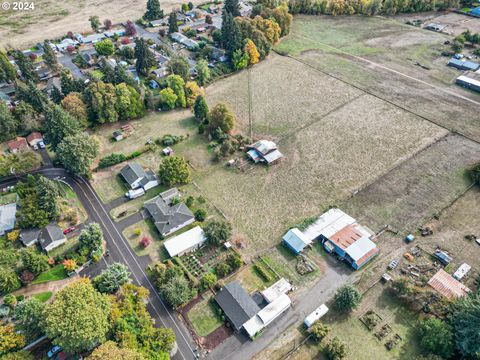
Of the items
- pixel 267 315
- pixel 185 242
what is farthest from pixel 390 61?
Result: pixel 267 315

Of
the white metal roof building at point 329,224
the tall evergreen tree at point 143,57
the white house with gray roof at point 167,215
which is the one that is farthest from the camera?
the tall evergreen tree at point 143,57

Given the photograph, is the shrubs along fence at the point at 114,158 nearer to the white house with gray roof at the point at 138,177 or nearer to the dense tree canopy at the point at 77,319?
the white house with gray roof at the point at 138,177

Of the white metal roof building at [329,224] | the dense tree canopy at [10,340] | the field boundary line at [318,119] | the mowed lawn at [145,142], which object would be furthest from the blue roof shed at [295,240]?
the dense tree canopy at [10,340]

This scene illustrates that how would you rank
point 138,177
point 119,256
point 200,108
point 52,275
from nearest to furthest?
point 52,275, point 119,256, point 138,177, point 200,108

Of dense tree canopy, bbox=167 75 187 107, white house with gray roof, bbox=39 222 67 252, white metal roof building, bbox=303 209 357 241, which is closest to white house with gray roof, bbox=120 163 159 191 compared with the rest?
white house with gray roof, bbox=39 222 67 252

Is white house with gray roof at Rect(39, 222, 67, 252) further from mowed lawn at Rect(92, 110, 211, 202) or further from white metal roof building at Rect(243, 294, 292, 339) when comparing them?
white metal roof building at Rect(243, 294, 292, 339)

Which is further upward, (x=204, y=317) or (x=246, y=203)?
(x=246, y=203)

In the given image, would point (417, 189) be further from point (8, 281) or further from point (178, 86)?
Answer: point (8, 281)
